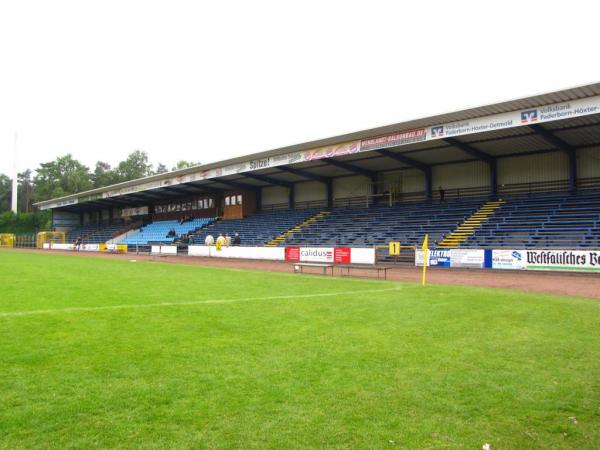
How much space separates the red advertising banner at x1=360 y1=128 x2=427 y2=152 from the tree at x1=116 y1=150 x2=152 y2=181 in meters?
93.3

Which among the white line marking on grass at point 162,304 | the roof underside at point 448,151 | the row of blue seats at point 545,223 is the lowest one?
the white line marking on grass at point 162,304

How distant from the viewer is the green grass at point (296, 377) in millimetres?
3705

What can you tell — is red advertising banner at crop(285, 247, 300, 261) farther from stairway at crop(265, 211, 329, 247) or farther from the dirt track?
the dirt track

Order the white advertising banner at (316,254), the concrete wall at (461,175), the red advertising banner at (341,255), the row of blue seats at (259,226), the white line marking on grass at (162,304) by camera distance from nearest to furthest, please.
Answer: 1. the white line marking on grass at (162,304)
2. the red advertising banner at (341,255)
3. the white advertising banner at (316,254)
4. the concrete wall at (461,175)
5. the row of blue seats at (259,226)

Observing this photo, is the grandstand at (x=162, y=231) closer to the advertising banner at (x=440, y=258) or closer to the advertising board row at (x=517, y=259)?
the advertising banner at (x=440, y=258)

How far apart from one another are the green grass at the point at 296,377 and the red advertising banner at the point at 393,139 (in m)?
16.5

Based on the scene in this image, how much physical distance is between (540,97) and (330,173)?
19.9 m

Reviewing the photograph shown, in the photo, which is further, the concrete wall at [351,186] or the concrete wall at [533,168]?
the concrete wall at [351,186]

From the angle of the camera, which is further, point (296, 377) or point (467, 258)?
point (467, 258)

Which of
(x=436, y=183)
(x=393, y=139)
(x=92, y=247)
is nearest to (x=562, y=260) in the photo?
(x=393, y=139)

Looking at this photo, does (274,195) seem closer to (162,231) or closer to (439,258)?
(162,231)

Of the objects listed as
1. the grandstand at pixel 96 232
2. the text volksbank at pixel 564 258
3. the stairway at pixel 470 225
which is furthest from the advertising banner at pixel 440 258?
the grandstand at pixel 96 232

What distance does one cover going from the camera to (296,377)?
16.6ft

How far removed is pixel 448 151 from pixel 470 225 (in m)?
5.39
